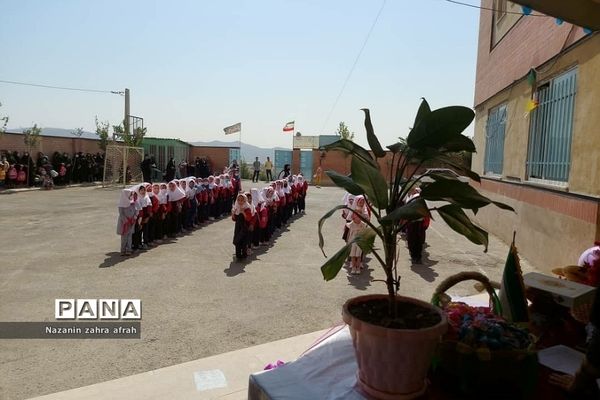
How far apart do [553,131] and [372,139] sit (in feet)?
23.3

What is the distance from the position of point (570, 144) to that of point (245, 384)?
236 inches

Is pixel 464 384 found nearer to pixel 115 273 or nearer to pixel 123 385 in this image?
pixel 123 385

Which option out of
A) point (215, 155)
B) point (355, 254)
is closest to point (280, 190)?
point (355, 254)

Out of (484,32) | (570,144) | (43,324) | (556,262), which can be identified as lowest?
(43,324)

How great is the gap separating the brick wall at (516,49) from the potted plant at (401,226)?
6.15 meters

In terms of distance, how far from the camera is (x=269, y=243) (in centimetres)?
965

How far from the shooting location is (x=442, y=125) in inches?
53.4

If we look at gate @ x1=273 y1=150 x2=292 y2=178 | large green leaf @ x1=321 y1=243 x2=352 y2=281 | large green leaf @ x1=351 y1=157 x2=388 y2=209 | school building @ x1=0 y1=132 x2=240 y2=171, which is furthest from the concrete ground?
gate @ x1=273 y1=150 x2=292 y2=178

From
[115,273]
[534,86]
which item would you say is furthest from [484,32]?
[115,273]

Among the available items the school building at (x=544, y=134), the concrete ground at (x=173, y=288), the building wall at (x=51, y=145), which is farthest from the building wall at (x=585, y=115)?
the building wall at (x=51, y=145)

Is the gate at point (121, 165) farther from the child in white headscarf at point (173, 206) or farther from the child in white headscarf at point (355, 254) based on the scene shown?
the child in white headscarf at point (355, 254)

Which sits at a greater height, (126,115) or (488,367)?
(126,115)

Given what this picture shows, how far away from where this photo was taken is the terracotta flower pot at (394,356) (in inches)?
51.4

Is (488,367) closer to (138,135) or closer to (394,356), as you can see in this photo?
(394,356)
